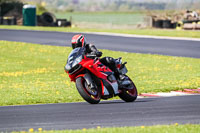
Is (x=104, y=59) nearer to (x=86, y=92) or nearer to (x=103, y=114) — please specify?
(x=86, y=92)

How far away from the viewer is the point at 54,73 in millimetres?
20234

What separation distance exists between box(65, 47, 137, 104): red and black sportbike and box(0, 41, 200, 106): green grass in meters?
1.55

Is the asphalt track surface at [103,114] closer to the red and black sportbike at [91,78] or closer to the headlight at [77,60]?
the red and black sportbike at [91,78]

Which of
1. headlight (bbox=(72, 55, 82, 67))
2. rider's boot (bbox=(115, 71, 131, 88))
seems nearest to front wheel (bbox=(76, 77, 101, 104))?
headlight (bbox=(72, 55, 82, 67))

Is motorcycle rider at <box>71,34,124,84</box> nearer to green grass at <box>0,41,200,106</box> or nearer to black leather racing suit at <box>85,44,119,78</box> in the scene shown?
black leather racing suit at <box>85,44,119,78</box>

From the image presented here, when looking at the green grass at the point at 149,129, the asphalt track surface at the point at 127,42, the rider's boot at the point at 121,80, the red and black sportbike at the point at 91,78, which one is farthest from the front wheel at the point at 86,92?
the asphalt track surface at the point at 127,42

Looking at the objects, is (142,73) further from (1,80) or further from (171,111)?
(171,111)

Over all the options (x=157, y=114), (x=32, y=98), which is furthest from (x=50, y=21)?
(x=157, y=114)

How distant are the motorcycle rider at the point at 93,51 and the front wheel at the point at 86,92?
2.27 ft

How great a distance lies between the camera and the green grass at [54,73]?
46.3ft

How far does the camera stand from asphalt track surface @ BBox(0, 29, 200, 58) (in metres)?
28.4

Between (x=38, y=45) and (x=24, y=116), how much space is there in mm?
20930

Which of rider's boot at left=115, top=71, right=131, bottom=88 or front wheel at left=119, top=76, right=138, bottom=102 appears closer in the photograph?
rider's boot at left=115, top=71, right=131, bottom=88

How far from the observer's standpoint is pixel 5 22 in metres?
50.6
